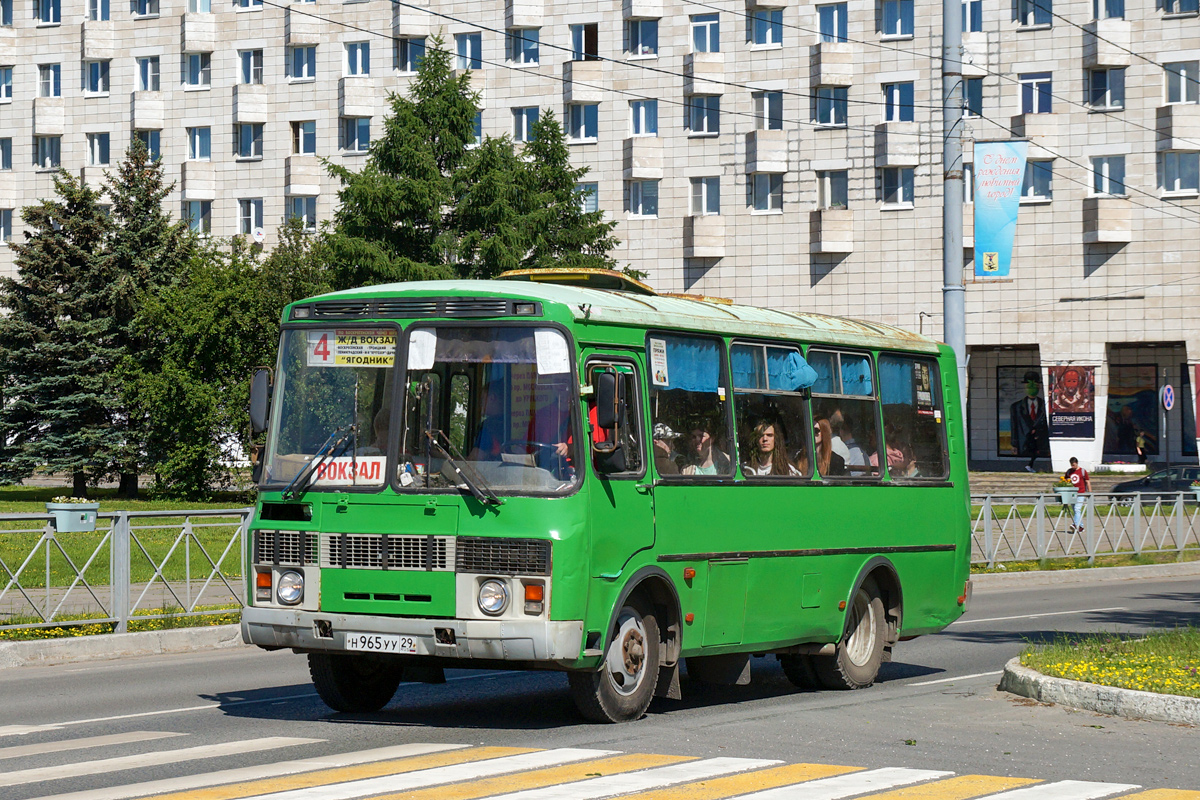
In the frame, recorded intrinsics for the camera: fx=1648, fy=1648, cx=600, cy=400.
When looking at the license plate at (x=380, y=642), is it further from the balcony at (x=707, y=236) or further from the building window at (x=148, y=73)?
the building window at (x=148, y=73)

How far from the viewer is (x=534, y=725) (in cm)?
1041

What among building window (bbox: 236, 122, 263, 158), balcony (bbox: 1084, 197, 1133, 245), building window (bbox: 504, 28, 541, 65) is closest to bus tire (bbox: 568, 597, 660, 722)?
balcony (bbox: 1084, 197, 1133, 245)

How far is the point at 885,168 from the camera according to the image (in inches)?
2299

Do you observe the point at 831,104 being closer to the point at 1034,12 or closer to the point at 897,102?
the point at 897,102

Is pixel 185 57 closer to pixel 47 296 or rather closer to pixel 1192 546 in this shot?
pixel 47 296

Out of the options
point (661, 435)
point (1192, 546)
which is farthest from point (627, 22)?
point (661, 435)

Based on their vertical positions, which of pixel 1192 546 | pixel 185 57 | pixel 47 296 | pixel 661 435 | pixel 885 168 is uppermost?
pixel 185 57

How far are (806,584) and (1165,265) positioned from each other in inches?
1860

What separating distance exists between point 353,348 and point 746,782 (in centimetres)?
398

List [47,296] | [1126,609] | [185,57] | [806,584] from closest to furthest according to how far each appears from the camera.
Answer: [806,584]
[1126,609]
[47,296]
[185,57]

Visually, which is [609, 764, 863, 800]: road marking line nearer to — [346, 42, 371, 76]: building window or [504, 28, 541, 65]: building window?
[504, 28, 541, 65]: building window

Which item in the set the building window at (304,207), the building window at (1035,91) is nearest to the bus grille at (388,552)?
the building window at (1035,91)

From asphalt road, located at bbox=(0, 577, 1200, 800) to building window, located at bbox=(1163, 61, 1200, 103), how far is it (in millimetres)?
46068

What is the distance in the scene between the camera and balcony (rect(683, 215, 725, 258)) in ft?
195
